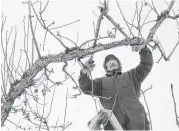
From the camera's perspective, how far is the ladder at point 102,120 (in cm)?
272

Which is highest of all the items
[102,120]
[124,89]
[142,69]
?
[142,69]

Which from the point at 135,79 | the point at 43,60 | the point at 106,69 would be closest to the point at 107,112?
the point at 43,60

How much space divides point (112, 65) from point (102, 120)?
1961mm

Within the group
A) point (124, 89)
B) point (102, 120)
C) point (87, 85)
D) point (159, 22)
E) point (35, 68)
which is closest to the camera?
point (102, 120)

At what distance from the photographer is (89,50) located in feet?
10.9

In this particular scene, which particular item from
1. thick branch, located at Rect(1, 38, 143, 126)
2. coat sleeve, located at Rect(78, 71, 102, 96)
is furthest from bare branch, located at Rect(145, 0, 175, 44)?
coat sleeve, located at Rect(78, 71, 102, 96)

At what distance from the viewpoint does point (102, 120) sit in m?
2.79

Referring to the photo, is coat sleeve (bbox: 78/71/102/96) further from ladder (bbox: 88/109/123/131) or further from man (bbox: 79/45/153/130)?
ladder (bbox: 88/109/123/131)


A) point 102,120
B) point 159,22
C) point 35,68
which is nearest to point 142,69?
point 159,22

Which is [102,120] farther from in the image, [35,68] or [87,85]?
[87,85]

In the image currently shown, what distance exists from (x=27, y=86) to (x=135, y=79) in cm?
155

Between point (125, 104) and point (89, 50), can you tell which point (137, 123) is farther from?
point (89, 50)

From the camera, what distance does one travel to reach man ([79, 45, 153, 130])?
12.7 ft

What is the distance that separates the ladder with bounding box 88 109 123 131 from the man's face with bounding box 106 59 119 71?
6.22ft
